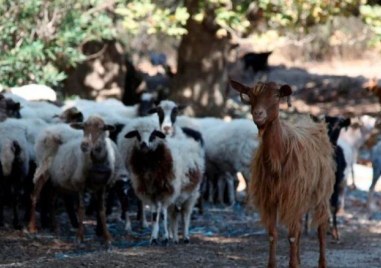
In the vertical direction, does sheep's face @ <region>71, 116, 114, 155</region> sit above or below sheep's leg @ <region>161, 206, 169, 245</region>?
above

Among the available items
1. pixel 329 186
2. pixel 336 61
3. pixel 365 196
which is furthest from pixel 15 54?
pixel 336 61

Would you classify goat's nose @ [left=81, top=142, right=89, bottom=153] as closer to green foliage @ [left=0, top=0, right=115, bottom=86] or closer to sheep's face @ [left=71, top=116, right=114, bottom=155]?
sheep's face @ [left=71, top=116, right=114, bottom=155]

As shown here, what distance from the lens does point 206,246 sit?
12.5m

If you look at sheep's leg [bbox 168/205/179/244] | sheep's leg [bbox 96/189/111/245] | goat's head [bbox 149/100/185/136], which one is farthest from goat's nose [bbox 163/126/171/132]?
sheep's leg [bbox 96/189/111/245]

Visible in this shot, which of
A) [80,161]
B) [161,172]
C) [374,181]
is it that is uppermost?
[80,161]

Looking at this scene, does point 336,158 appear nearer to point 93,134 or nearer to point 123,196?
point 123,196

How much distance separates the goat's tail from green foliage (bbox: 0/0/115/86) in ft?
16.5

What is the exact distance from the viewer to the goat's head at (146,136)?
496 inches

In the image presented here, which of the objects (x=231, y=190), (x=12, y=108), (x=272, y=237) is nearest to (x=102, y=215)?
(x=12, y=108)

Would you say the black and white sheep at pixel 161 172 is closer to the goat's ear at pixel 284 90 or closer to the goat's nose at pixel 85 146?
the goat's nose at pixel 85 146

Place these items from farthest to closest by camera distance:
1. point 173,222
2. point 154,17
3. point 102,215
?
point 154,17 < point 173,222 < point 102,215

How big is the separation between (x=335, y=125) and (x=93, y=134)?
3.69 m

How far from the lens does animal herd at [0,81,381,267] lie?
944 centimetres

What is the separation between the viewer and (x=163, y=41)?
3691cm
